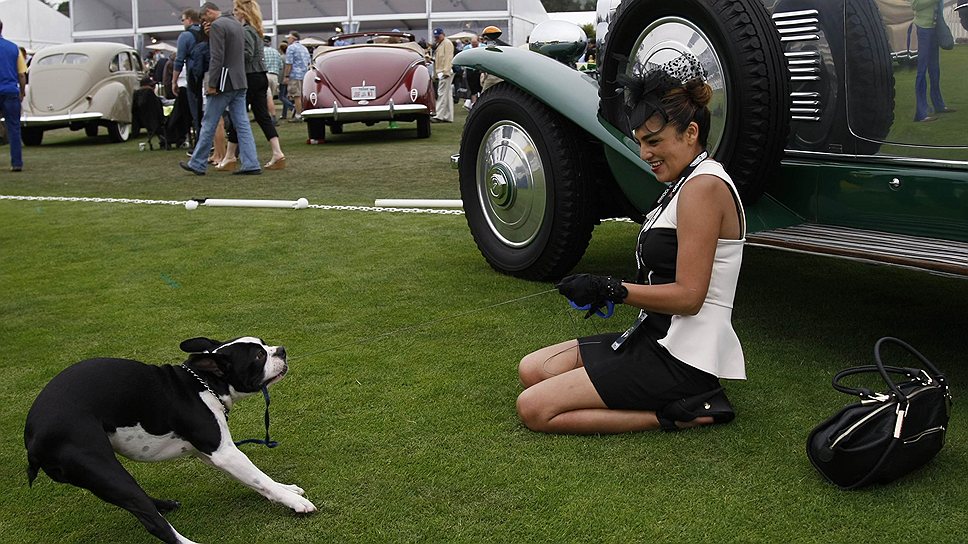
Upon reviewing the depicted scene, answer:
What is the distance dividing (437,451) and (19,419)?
1.59 metres

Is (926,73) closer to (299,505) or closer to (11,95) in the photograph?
(299,505)

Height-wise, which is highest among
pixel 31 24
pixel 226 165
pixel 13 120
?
pixel 31 24

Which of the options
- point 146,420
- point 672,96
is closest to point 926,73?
point 672,96

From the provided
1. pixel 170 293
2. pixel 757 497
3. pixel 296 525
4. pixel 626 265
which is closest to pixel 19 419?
pixel 296 525

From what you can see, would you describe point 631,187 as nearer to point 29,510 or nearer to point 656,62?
point 656,62

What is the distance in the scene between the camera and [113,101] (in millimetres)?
15461

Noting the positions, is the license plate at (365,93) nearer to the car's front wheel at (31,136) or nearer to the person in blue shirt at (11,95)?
the person in blue shirt at (11,95)

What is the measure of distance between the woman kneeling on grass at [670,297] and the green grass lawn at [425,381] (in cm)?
10

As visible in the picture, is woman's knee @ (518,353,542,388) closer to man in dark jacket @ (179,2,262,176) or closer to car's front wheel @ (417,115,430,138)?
man in dark jacket @ (179,2,262,176)

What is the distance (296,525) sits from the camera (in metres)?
2.61

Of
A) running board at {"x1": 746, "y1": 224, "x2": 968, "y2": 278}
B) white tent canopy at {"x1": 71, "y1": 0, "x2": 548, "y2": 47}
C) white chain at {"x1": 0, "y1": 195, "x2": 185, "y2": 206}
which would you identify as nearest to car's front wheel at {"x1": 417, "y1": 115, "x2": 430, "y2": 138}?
white chain at {"x1": 0, "y1": 195, "x2": 185, "y2": 206}

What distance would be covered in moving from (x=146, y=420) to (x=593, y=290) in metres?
1.37

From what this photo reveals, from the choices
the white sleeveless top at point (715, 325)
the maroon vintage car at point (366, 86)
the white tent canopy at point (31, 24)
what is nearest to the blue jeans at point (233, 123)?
the maroon vintage car at point (366, 86)

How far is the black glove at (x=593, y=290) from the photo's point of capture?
9.76ft
